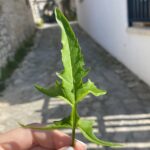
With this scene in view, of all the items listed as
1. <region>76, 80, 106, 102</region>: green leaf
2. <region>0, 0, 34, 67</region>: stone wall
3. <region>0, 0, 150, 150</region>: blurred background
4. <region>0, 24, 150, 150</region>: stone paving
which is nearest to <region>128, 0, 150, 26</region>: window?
<region>0, 0, 150, 150</region>: blurred background

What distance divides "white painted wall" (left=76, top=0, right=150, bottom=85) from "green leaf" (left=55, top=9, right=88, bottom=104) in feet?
16.3

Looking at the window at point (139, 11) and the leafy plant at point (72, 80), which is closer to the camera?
the leafy plant at point (72, 80)

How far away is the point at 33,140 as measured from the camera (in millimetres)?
787

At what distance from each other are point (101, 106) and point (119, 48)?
9.10 feet

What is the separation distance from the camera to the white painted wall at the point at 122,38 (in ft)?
19.0

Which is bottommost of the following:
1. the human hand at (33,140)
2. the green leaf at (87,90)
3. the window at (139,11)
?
the window at (139,11)

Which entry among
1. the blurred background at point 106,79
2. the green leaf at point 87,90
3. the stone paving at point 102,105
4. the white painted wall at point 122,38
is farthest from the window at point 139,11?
the green leaf at point 87,90

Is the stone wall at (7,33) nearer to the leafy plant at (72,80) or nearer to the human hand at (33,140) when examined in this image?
the human hand at (33,140)

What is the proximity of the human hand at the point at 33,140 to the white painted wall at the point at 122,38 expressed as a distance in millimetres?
4815

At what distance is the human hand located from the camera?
74 cm

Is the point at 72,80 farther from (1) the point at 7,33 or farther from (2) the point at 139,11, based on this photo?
(1) the point at 7,33

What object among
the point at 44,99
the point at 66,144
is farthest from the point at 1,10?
the point at 66,144

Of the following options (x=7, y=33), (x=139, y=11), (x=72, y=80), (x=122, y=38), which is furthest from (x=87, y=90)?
(x=7, y=33)

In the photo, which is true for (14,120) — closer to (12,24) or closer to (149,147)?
(149,147)
